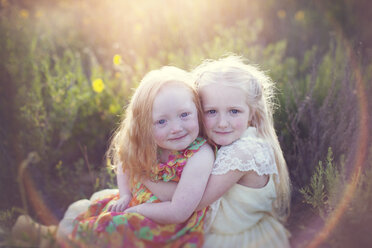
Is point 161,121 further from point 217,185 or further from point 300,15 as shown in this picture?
point 300,15

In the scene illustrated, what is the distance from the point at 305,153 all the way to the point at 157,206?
1350mm

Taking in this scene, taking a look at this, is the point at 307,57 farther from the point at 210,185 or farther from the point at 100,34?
the point at 100,34

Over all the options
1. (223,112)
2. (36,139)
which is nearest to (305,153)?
(223,112)

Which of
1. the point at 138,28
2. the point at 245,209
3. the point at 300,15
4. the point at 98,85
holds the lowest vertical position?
the point at 245,209

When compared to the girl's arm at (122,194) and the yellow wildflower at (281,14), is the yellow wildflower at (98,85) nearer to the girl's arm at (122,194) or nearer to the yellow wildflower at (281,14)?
the girl's arm at (122,194)

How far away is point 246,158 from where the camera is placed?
177cm

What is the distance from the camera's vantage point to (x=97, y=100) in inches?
128

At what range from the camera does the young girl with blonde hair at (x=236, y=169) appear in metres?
1.78

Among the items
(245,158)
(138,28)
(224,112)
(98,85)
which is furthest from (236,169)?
(138,28)

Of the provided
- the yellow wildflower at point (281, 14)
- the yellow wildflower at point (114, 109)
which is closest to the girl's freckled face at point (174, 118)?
the yellow wildflower at point (114, 109)

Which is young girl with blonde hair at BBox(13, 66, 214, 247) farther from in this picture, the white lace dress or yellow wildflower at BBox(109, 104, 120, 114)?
yellow wildflower at BBox(109, 104, 120, 114)

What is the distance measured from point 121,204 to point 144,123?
0.53 meters

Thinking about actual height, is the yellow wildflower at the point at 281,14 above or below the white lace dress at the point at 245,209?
above

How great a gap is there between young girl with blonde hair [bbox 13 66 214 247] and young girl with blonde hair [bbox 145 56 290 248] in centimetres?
6
